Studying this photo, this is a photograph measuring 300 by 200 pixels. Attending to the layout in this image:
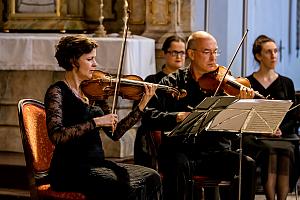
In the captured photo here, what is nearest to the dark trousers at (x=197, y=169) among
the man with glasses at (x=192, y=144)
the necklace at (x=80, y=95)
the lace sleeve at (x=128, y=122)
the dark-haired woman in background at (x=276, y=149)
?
the man with glasses at (x=192, y=144)

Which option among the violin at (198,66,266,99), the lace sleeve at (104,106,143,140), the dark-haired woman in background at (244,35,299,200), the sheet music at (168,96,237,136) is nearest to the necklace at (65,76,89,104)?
the lace sleeve at (104,106,143,140)

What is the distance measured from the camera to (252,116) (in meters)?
4.42

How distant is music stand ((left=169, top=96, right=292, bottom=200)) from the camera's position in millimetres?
4320

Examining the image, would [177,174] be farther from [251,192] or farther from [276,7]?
[276,7]

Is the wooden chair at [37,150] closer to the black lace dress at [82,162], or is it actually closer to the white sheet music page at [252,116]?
the black lace dress at [82,162]

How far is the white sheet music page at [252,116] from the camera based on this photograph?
4.35 m

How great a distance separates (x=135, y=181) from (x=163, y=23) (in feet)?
10.0

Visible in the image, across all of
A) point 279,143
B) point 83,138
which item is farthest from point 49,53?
point 83,138

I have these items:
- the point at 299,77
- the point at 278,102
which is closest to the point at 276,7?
the point at 299,77

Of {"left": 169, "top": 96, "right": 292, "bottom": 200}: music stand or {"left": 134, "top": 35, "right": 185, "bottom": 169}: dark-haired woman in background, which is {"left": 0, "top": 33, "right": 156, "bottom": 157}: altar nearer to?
{"left": 134, "top": 35, "right": 185, "bottom": 169}: dark-haired woman in background

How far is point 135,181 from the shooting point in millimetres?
4188

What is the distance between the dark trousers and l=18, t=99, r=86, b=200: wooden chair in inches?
30.9

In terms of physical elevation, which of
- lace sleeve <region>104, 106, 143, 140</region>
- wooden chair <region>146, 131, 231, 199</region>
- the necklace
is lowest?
wooden chair <region>146, 131, 231, 199</region>

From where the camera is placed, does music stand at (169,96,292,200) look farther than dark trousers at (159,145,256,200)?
No
